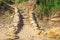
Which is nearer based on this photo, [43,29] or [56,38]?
[56,38]

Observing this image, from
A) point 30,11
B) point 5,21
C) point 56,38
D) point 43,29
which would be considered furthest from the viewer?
point 30,11

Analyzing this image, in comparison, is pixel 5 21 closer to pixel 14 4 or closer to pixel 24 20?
pixel 24 20

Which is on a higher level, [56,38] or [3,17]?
[3,17]

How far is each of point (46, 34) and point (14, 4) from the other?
4854 millimetres

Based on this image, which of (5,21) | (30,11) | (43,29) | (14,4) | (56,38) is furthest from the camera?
(14,4)

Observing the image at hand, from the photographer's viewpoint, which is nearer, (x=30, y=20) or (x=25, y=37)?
(x=25, y=37)

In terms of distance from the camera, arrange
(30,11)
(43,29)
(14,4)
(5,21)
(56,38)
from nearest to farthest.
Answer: (56,38) < (43,29) < (5,21) < (30,11) < (14,4)

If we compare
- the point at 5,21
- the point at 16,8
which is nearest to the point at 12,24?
the point at 5,21

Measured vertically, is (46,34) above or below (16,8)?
below

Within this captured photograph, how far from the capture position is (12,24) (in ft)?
31.1

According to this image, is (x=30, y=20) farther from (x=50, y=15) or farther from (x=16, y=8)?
(x=16, y=8)

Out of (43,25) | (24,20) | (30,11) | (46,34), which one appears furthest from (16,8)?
(46,34)

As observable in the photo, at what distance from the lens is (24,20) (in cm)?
1012

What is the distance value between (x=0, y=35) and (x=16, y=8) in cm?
361
